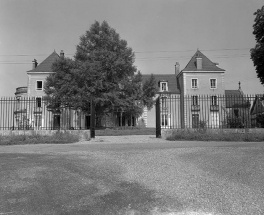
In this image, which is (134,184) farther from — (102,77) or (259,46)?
(102,77)

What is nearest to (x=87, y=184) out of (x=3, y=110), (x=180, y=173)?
(x=180, y=173)

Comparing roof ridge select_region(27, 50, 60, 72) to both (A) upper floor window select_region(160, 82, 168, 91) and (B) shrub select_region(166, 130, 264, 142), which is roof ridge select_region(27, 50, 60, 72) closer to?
(A) upper floor window select_region(160, 82, 168, 91)

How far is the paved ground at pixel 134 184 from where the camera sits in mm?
4387

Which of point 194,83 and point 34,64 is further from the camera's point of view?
point 34,64

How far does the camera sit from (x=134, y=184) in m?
5.52

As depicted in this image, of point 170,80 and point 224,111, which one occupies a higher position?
point 170,80

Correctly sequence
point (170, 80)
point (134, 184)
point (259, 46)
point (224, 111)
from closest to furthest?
point (134, 184)
point (224, 111)
point (259, 46)
point (170, 80)

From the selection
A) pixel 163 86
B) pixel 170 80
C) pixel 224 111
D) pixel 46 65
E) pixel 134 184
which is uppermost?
pixel 46 65

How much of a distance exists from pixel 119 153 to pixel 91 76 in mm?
27305

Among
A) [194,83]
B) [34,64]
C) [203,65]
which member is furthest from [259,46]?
[34,64]

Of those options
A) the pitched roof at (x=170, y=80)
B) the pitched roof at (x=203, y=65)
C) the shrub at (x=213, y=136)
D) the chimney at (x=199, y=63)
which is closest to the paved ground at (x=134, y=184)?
the shrub at (x=213, y=136)

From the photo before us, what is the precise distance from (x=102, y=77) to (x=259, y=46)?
18.3m

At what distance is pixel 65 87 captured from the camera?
119 feet

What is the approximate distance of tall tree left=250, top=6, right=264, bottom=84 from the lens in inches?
1113
